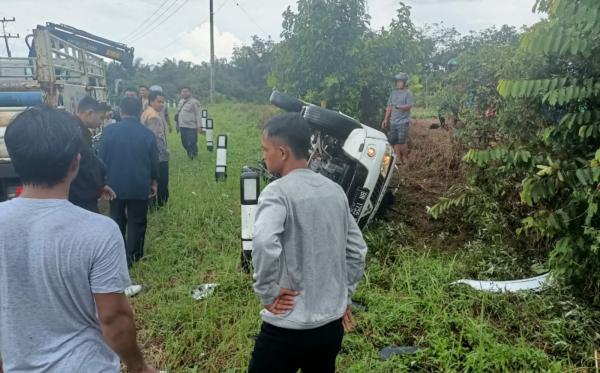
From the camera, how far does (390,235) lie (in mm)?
5039

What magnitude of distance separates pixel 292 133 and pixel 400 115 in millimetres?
6130

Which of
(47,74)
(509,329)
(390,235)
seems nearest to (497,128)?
(390,235)

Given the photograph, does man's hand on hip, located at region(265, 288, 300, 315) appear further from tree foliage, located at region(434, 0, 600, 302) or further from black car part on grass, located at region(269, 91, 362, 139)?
black car part on grass, located at region(269, 91, 362, 139)

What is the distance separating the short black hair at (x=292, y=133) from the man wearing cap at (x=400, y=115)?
5980 millimetres

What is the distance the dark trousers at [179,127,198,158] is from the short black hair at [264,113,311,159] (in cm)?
782

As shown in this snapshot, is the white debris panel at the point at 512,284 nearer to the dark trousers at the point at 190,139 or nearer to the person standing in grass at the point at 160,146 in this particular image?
the person standing in grass at the point at 160,146

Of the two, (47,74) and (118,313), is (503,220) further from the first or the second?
(47,74)

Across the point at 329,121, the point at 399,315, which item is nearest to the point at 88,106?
the point at 329,121

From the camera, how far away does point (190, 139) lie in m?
9.70

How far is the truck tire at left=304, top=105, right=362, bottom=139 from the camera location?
4.73 m

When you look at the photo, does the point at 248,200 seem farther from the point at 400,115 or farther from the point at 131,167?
the point at 400,115

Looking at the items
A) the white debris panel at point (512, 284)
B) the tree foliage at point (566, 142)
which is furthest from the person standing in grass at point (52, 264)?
the white debris panel at point (512, 284)

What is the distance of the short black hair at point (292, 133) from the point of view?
1939mm

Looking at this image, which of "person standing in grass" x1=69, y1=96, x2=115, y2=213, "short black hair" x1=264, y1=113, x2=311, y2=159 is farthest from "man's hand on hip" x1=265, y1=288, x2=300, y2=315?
"person standing in grass" x1=69, y1=96, x2=115, y2=213
